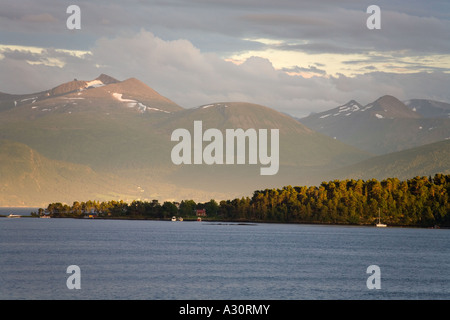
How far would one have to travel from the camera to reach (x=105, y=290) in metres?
105

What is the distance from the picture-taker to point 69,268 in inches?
5217

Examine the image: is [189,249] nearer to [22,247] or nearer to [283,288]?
[22,247]

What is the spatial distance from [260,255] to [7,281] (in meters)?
68.5
